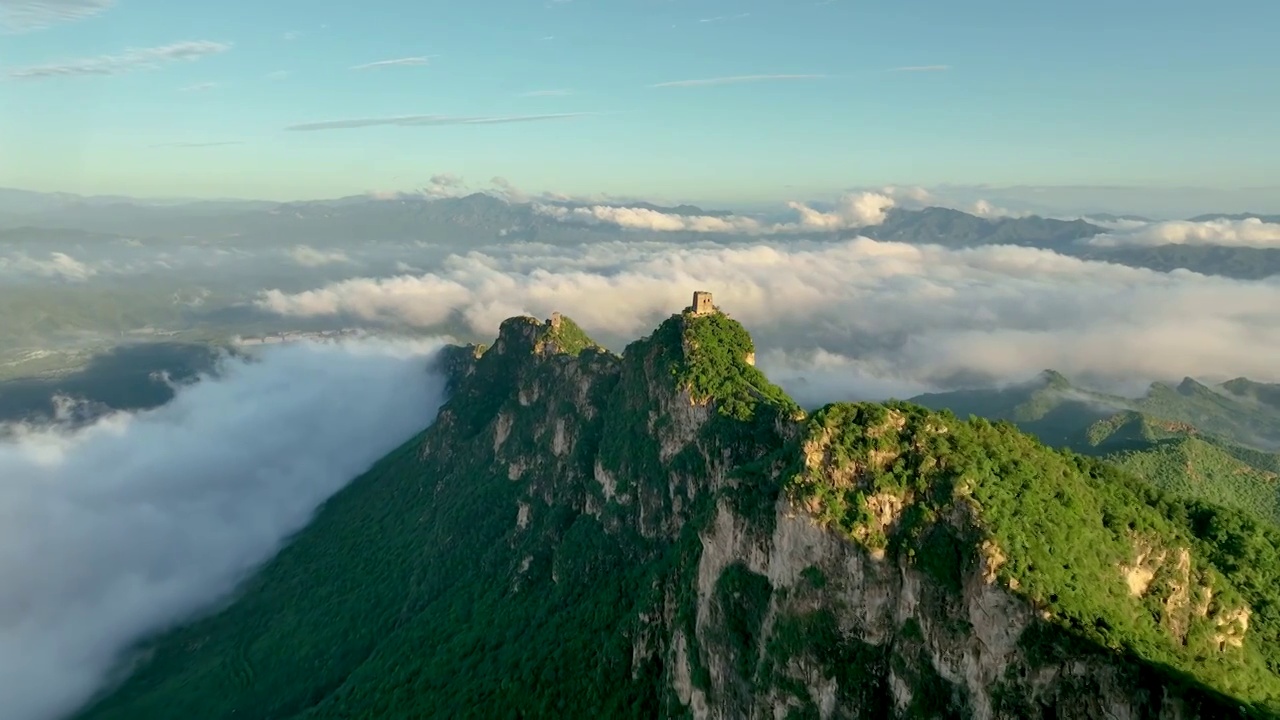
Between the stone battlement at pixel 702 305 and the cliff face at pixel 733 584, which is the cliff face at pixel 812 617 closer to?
the cliff face at pixel 733 584

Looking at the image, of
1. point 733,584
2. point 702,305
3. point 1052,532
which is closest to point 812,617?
point 733,584

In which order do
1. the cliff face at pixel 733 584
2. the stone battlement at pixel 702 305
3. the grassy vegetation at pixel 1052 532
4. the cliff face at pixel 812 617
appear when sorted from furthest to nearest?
the stone battlement at pixel 702 305
the cliff face at pixel 733 584
the grassy vegetation at pixel 1052 532
the cliff face at pixel 812 617

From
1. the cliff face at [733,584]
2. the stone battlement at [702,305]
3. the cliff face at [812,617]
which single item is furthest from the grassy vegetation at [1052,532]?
the stone battlement at [702,305]

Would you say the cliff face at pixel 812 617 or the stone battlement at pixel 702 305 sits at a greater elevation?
the stone battlement at pixel 702 305

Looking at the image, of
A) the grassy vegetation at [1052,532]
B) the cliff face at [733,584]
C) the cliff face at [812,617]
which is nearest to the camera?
the cliff face at [812,617]

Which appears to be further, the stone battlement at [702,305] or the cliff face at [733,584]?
the stone battlement at [702,305]

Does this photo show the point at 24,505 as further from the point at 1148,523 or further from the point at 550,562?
the point at 1148,523

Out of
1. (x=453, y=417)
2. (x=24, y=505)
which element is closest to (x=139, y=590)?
(x=24, y=505)

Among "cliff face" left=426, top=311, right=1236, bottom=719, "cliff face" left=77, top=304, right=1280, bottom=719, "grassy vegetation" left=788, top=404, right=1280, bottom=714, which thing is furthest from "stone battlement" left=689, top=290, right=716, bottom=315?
"grassy vegetation" left=788, top=404, right=1280, bottom=714

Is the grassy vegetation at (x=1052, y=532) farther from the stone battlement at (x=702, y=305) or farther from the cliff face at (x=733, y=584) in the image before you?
the stone battlement at (x=702, y=305)
